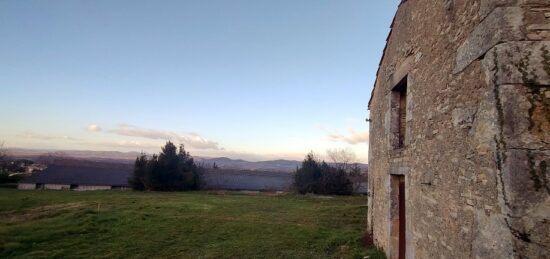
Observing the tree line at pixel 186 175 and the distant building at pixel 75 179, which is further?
the distant building at pixel 75 179

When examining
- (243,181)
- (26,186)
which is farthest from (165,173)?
(26,186)

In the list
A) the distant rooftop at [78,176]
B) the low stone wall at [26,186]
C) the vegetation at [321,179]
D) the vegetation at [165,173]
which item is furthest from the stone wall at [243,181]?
the low stone wall at [26,186]

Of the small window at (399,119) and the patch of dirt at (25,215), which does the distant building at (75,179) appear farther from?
the small window at (399,119)

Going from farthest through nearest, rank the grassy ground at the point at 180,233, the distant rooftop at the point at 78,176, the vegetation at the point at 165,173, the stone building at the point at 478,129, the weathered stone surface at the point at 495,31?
the distant rooftop at the point at 78,176 → the vegetation at the point at 165,173 → the grassy ground at the point at 180,233 → the weathered stone surface at the point at 495,31 → the stone building at the point at 478,129

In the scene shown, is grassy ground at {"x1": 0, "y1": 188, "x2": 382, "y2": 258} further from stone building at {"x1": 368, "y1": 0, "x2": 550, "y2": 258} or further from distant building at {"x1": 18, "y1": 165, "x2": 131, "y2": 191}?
distant building at {"x1": 18, "y1": 165, "x2": 131, "y2": 191}

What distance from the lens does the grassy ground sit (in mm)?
9719

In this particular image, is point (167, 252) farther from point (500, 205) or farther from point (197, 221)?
point (500, 205)

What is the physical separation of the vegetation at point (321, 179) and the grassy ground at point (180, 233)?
1517cm

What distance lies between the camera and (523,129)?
3021 millimetres

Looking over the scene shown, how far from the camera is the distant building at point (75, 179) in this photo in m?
39.2

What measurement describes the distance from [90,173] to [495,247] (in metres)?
47.8

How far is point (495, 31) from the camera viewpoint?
329cm

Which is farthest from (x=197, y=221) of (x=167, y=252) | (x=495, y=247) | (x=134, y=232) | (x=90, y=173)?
(x=90, y=173)

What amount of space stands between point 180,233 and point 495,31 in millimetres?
11917
